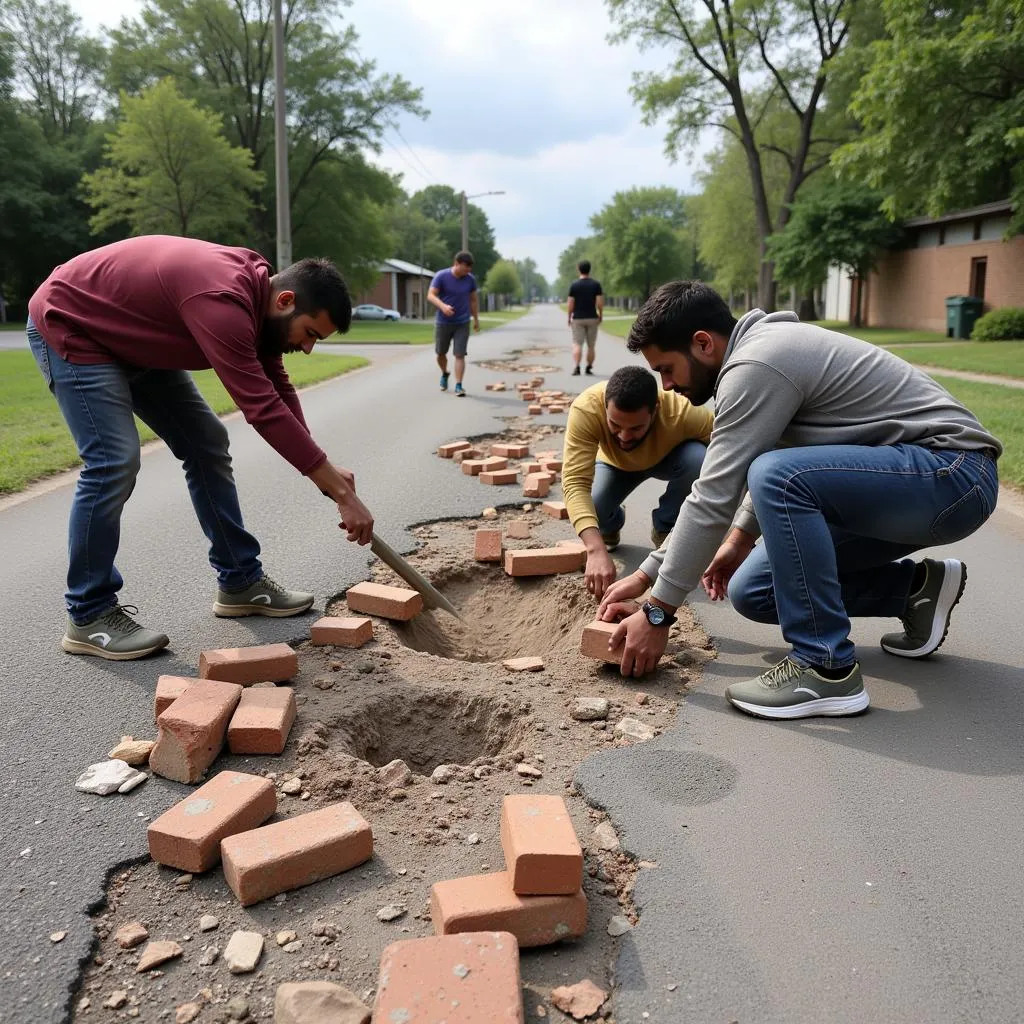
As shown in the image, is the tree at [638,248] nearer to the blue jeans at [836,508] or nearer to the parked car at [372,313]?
the parked car at [372,313]

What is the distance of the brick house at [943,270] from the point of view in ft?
78.9

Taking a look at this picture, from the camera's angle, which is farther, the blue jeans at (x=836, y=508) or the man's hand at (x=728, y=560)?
the man's hand at (x=728, y=560)

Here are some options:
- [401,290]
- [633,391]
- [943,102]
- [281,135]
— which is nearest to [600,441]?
[633,391]

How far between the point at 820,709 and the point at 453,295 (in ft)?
32.1

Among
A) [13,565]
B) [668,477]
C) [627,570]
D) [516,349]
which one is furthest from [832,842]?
[516,349]

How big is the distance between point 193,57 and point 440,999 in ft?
155

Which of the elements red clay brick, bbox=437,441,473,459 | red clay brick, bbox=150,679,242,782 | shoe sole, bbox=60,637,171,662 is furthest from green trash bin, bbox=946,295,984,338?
red clay brick, bbox=150,679,242,782

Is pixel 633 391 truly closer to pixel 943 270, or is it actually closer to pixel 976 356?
pixel 976 356

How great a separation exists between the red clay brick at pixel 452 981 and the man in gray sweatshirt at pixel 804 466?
1.48 meters

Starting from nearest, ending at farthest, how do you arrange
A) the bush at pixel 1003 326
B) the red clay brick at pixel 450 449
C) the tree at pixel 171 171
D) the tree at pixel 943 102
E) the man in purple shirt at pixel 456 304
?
1. the red clay brick at pixel 450 449
2. the man in purple shirt at pixel 456 304
3. the tree at pixel 943 102
4. the bush at pixel 1003 326
5. the tree at pixel 171 171

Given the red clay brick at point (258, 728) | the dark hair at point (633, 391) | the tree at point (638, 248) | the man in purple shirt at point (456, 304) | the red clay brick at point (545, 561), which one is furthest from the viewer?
the tree at point (638, 248)

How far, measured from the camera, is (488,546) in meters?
4.75

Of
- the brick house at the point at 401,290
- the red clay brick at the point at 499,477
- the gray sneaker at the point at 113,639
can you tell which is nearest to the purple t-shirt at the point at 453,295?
the red clay brick at the point at 499,477

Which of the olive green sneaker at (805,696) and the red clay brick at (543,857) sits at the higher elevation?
the red clay brick at (543,857)
